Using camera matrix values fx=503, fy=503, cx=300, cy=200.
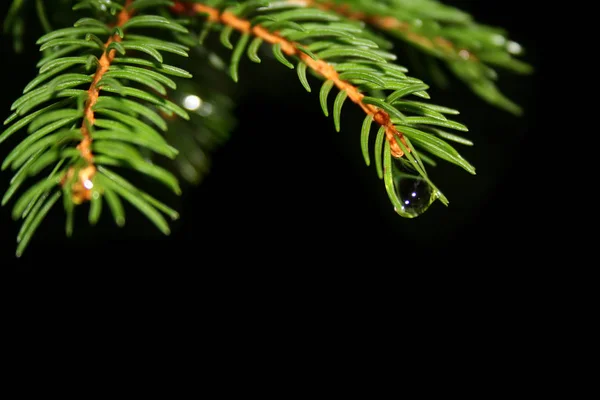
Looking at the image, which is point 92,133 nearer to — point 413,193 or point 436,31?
point 413,193

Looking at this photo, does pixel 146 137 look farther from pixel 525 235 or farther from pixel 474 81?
pixel 525 235

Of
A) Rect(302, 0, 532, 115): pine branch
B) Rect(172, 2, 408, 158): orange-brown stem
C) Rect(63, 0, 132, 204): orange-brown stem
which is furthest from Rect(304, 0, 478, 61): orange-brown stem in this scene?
Rect(63, 0, 132, 204): orange-brown stem

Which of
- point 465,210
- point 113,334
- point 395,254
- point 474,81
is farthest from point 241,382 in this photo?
point 474,81

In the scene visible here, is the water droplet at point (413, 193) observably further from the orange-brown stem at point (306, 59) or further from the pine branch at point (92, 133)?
the pine branch at point (92, 133)

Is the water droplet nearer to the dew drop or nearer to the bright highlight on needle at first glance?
the dew drop

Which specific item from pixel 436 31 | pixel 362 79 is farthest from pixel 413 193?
pixel 436 31

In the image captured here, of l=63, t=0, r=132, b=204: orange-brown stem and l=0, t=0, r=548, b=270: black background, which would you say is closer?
l=63, t=0, r=132, b=204: orange-brown stem

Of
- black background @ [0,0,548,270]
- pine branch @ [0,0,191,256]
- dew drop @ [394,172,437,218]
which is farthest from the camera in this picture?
black background @ [0,0,548,270]

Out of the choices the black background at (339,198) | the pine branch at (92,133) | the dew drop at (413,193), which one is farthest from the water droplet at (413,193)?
the black background at (339,198)
